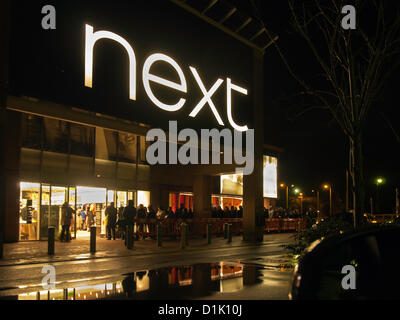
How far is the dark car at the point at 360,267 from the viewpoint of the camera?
13.1 feet

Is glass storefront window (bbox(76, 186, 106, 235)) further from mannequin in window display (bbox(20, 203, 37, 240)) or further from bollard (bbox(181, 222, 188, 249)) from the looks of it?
bollard (bbox(181, 222, 188, 249))

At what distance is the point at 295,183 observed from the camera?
87.1 metres

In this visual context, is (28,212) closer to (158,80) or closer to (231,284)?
(158,80)

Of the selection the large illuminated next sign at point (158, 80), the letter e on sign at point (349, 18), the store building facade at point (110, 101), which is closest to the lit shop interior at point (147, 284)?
the letter e on sign at point (349, 18)

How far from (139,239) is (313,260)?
20.9 m

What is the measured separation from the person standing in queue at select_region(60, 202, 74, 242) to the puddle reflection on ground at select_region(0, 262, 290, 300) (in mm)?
11656

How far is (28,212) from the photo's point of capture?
71.4 ft

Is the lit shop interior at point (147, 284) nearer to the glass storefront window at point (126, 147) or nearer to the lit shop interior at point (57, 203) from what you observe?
the lit shop interior at point (57, 203)

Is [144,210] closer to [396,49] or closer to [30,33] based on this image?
[30,33]

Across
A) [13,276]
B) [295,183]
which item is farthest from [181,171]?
[295,183]

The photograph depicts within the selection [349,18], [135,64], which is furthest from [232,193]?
[349,18]

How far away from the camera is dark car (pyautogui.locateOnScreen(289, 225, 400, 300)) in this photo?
157 inches

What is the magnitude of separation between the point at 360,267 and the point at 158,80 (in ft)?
55.9

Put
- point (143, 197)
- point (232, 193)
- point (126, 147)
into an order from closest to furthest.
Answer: point (126, 147) → point (143, 197) → point (232, 193)
